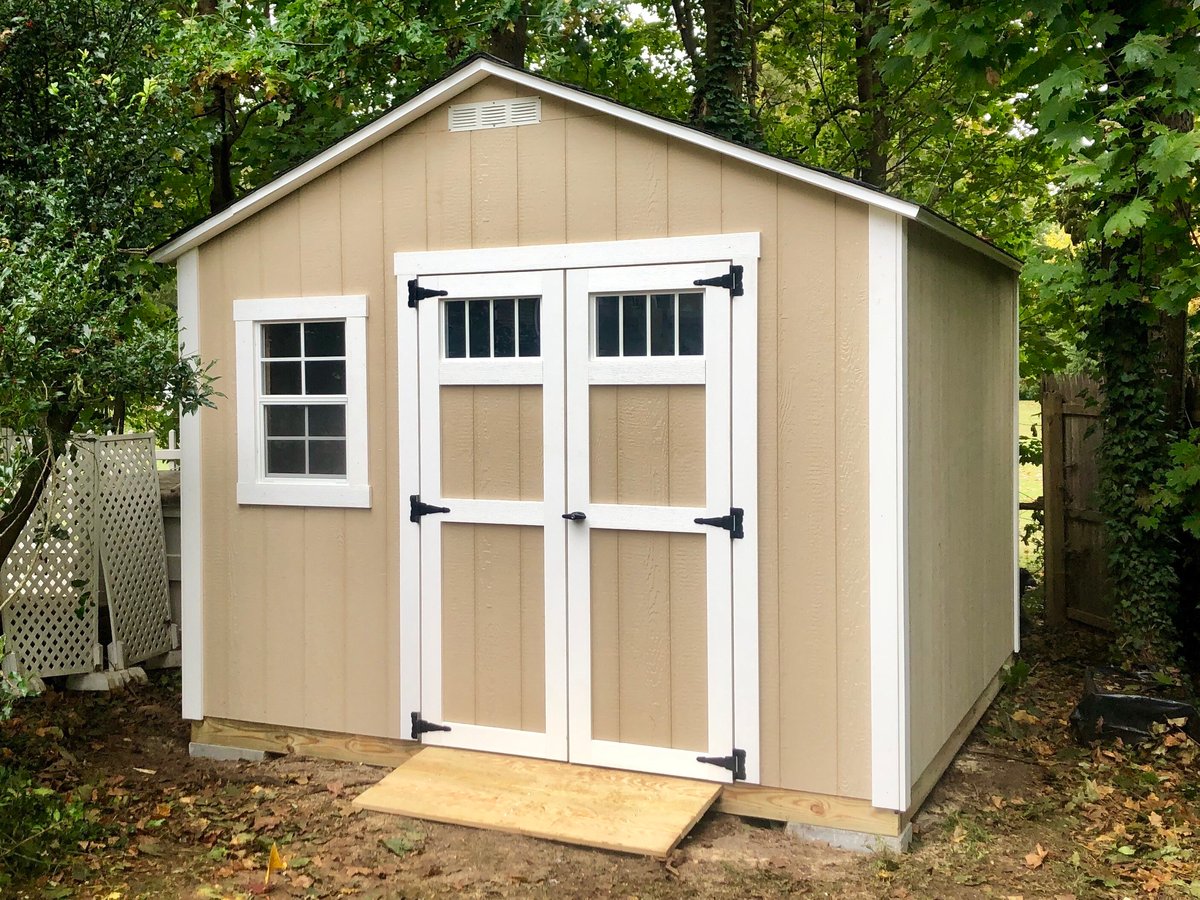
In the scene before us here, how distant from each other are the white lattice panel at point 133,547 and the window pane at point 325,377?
193 centimetres

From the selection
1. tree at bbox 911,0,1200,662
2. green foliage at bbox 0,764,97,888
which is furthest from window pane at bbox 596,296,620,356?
green foliage at bbox 0,764,97,888

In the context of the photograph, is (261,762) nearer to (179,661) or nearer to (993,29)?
(179,661)

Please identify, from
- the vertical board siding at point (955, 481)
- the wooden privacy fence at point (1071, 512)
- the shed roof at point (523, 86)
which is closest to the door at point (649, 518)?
the shed roof at point (523, 86)

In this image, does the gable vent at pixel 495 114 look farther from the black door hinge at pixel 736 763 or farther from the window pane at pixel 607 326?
the black door hinge at pixel 736 763

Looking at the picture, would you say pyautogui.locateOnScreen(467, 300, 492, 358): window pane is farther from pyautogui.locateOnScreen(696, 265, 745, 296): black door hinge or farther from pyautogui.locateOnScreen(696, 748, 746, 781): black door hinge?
pyautogui.locateOnScreen(696, 748, 746, 781): black door hinge

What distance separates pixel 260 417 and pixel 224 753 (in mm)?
1759

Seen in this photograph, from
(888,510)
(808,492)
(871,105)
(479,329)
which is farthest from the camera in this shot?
(871,105)

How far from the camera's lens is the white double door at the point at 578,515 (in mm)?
4785

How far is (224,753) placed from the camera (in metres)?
5.73

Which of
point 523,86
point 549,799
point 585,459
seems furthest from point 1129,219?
point 549,799

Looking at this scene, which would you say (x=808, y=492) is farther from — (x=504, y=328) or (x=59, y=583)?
(x=59, y=583)

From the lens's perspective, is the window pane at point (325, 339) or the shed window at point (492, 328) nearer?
the shed window at point (492, 328)

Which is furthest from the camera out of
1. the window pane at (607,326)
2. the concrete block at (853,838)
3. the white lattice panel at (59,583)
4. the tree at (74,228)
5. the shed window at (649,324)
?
the white lattice panel at (59,583)

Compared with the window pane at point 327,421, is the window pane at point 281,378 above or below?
above
